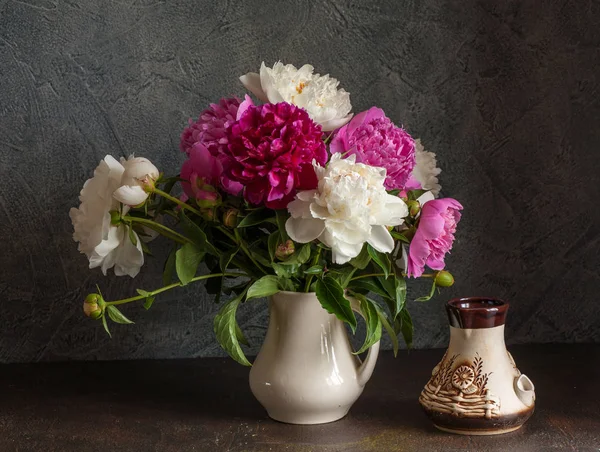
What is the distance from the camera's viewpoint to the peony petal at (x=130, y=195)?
92 centimetres

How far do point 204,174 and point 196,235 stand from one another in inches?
3.0

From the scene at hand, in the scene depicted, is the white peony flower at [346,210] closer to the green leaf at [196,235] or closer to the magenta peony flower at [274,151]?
the magenta peony flower at [274,151]

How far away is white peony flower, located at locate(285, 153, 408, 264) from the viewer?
88 centimetres

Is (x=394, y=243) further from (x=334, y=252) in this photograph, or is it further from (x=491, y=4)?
(x=491, y=4)

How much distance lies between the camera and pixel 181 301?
1363 mm

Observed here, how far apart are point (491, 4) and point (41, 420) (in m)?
0.95

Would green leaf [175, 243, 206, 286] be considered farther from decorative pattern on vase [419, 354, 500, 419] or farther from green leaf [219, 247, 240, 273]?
decorative pattern on vase [419, 354, 500, 419]

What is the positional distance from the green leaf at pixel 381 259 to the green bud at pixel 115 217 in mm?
294

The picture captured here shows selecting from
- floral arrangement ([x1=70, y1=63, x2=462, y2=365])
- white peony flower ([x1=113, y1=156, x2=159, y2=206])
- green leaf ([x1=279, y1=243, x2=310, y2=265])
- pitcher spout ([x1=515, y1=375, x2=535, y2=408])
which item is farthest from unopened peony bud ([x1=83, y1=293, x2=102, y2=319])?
pitcher spout ([x1=515, y1=375, x2=535, y2=408])

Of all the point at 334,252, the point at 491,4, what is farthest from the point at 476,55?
the point at 334,252

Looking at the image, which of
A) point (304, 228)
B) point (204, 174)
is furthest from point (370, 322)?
point (204, 174)

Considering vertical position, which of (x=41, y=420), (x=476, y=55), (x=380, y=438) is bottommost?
(x=41, y=420)

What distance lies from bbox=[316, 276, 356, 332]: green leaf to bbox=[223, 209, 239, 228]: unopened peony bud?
0.12 meters

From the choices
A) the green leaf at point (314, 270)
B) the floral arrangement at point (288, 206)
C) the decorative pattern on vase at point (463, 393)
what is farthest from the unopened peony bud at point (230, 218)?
the decorative pattern on vase at point (463, 393)
